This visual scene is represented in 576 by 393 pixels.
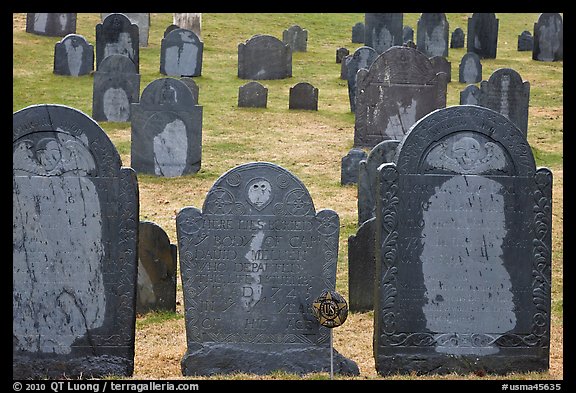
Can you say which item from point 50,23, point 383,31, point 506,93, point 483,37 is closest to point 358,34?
point 483,37

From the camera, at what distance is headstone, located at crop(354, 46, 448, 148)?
17.3 m

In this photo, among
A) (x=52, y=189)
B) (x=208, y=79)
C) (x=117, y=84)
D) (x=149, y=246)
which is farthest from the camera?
(x=208, y=79)

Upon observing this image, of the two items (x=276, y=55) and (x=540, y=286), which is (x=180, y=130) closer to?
(x=540, y=286)

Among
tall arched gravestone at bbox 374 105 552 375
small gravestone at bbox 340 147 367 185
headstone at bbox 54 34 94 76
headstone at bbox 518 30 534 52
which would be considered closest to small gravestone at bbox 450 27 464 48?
headstone at bbox 518 30 534 52

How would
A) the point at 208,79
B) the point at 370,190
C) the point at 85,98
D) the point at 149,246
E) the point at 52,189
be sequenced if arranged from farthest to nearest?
1. the point at 208,79
2. the point at 85,98
3. the point at 370,190
4. the point at 149,246
5. the point at 52,189

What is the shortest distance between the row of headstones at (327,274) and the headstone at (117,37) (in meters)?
17.4

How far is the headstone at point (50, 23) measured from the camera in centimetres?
3027

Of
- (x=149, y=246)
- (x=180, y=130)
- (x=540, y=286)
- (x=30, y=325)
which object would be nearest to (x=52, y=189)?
(x=30, y=325)

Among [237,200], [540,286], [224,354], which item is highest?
[237,200]

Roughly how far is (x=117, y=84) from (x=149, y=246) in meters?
10.6

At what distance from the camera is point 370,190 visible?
36.9ft

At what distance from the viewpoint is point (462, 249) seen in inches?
315

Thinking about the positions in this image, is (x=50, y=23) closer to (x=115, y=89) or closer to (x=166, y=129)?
(x=115, y=89)

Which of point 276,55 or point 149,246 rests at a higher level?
point 276,55
